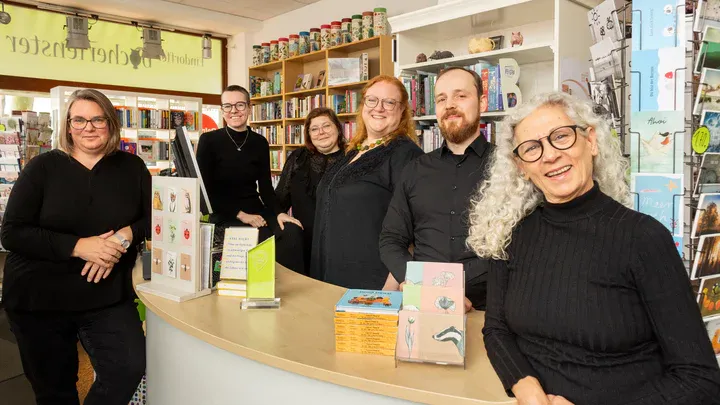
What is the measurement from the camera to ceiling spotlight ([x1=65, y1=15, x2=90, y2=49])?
23.5 feet

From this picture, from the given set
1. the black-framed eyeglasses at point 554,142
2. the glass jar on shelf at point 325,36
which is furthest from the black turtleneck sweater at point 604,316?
the glass jar on shelf at point 325,36

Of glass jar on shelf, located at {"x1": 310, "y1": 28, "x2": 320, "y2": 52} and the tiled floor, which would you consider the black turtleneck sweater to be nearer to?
the tiled floor

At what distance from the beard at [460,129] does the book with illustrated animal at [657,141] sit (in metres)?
0.83

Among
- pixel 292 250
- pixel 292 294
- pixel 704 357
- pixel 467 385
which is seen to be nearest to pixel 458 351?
pixel 467 385

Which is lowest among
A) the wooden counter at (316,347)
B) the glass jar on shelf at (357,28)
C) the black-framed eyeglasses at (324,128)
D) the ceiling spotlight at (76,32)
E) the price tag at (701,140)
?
the wooden counter at (316,347)

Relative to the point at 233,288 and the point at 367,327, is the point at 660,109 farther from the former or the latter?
the point at 233,288

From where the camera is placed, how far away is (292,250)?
3.15 metres

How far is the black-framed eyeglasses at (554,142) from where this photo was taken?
1.20m

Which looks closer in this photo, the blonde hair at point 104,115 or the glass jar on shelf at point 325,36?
the blonde hair at point 104,115

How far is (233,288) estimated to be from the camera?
1876 mm

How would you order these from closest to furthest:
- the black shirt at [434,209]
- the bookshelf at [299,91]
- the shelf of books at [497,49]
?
the black shirt at [434,209]
the shelf of books at [497,49]
the bookshelf at [299,91]

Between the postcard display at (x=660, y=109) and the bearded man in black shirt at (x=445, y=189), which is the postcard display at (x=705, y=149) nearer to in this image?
the postcard display at (x=660, y=109)

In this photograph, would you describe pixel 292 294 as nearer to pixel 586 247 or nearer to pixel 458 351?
pixel 458 351

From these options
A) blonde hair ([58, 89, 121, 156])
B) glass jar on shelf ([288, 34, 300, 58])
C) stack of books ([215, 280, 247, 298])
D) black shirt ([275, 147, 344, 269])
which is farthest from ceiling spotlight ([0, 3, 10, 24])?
stack of books ([215, 280, 247, 298])
